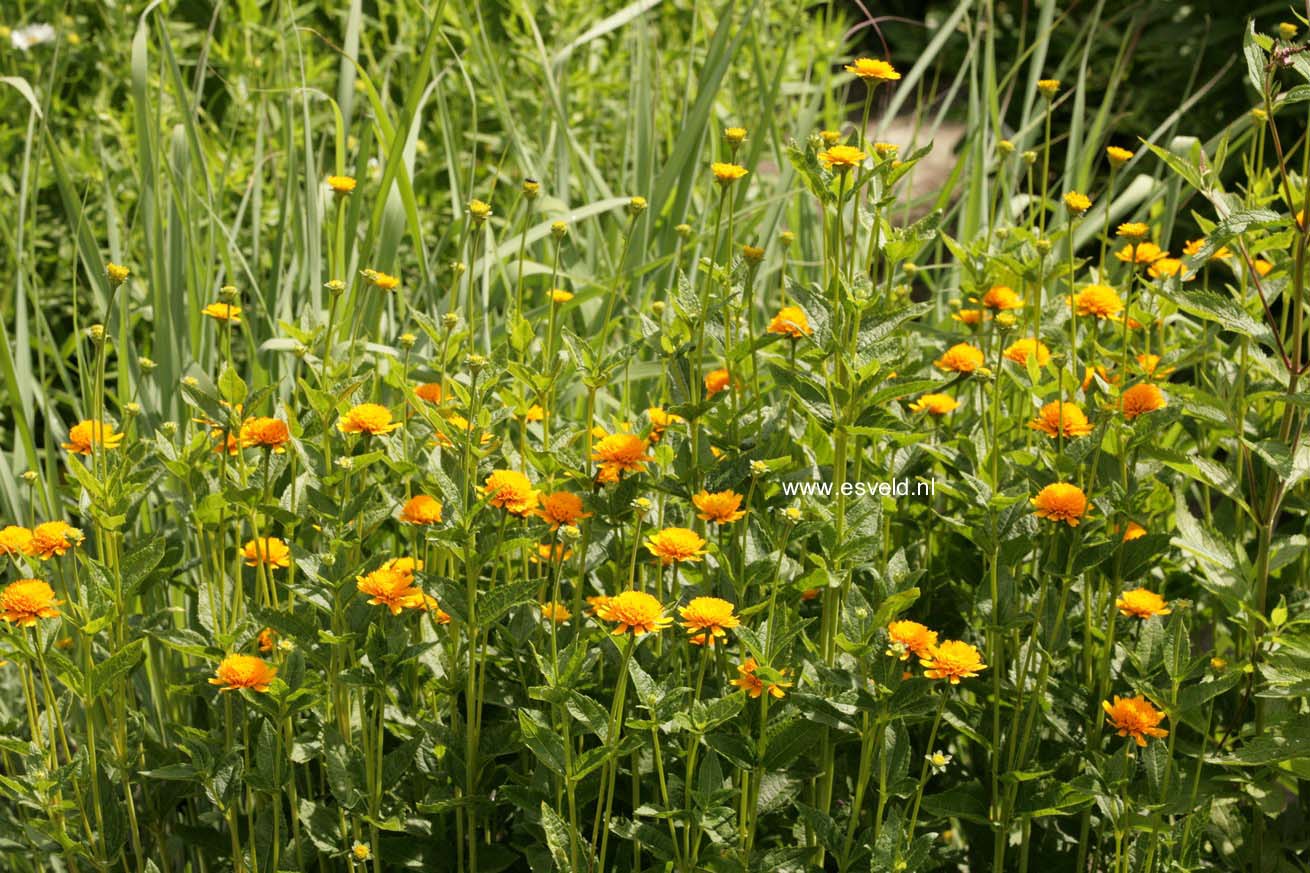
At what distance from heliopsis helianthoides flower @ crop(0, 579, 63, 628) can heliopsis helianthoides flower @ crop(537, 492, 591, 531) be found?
1.34 feet

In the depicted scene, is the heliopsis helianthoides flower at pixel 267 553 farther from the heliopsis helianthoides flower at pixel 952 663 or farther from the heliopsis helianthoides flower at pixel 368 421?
the heliopsis helianthoides flower at pixel 952 663

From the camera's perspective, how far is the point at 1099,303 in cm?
147

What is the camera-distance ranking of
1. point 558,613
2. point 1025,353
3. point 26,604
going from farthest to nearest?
point 1025,353, point 558,613, point 26,604

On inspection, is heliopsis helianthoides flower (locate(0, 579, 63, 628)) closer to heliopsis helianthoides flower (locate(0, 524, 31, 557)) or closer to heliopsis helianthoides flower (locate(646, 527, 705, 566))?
Answer: heliopsis helianthoides flower (locate(0, 524, 31, 557))

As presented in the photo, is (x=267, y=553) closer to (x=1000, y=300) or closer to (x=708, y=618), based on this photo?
(x=708, y=618)

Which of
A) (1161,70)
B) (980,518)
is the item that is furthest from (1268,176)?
(1161,70)

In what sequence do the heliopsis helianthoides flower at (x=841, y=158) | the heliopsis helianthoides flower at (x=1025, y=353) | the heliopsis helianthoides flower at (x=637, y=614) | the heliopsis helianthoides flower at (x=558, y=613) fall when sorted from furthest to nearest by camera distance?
the heliopsis helianthoides flower at (x=1025, y=353) < the heliopsis helianthoides flower at (x=558, y=613) < the heliopsis helianthoides flower at (x=841, y=158) < the heliopsis helianthoides flower at (x=637, y=614)

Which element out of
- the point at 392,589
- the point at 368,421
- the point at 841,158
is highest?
the point at 841,158

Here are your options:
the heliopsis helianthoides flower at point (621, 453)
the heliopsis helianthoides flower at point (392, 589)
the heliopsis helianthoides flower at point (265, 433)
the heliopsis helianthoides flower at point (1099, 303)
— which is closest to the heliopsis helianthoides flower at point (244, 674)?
the heliopsis helianthoides flower at point (392, 589)

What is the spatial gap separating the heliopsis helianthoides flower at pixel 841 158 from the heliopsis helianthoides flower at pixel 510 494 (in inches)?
14.3

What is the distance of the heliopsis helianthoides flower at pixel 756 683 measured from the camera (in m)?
1.16

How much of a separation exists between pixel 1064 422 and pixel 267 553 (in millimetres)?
725

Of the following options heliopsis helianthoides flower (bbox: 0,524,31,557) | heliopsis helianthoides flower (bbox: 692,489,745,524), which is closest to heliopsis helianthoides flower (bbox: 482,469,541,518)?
heliopsis helianthoides flower (bbox: 692,489,745,524)

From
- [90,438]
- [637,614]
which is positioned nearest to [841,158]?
[637,614]
